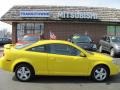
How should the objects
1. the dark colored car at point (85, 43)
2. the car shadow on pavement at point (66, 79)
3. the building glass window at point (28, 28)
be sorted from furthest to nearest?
the building glass window at point (28, 28), the dark colored car at point (85, 43), the car shadow on pavement at point (66, 79)

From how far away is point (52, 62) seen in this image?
10719 mm

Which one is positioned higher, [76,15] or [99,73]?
[76,15]

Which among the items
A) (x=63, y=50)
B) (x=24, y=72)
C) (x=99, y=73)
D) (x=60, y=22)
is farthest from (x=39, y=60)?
(x=60, y=22)

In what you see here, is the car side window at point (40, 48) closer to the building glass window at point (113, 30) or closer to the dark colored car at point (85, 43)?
the dark colored car at point (85, 43)

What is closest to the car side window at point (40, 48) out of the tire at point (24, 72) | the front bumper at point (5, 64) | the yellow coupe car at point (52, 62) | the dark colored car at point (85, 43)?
the yellow coupe car at point (52, 62)

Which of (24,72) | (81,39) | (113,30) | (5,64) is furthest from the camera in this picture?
(113,30)

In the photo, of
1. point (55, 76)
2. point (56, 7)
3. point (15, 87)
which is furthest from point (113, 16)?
point (15, 87)

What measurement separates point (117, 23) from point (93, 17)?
8.39 feet

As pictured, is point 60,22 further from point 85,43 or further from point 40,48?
point 40,48

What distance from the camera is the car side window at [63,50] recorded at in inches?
428

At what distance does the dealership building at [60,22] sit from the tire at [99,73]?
19715 mm

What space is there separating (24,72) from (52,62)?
1002 mm

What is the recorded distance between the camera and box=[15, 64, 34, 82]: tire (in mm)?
10672

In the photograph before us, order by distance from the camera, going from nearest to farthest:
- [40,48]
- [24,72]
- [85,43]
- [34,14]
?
[24,72] → [40,48] → [85,43] → [34,14]
